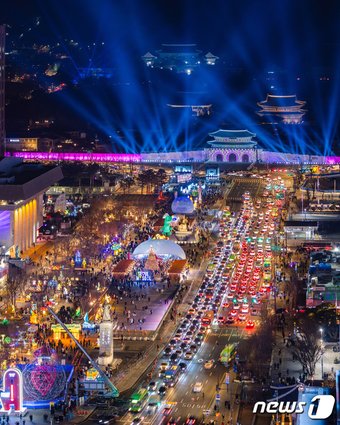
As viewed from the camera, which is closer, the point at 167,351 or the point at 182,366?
the point at 182,366

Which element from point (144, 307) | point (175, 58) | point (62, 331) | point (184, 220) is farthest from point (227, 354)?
point (175, 58)

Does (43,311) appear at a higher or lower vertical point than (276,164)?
lower

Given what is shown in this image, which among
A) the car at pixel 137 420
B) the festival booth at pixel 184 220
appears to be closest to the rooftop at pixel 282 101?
the festival booth at pixel 184 220

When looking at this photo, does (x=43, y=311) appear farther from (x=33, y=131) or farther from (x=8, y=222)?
(x=33, y=131)

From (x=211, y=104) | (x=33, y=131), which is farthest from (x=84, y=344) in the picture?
(x=211, y=104)

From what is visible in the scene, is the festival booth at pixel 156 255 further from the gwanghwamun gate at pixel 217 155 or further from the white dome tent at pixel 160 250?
the gwanghwamun gate at pixel 217 155

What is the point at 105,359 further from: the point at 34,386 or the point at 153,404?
the point at 34,386
